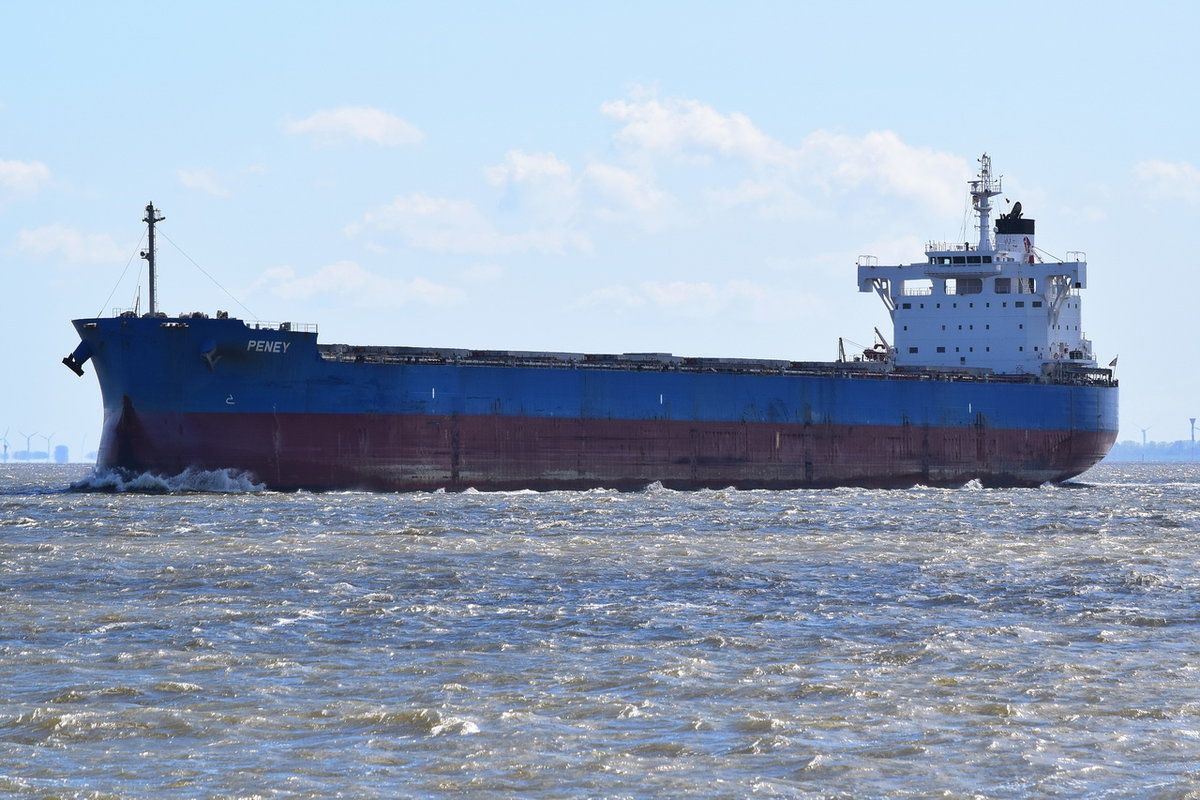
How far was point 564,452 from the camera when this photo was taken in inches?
1580

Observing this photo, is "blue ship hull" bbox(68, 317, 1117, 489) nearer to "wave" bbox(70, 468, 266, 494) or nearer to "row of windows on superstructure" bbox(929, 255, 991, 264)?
"wave" bbox(70, 468, 266, 494)

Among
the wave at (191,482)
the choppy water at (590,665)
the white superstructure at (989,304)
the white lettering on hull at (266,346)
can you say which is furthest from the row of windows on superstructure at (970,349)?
the choppy water at (590,665)

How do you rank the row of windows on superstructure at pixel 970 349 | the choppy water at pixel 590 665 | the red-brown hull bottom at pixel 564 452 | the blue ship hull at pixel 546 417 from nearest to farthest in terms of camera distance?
the choppy water at pixel 590 665 < the blue ship hull at pixel 546 417 < the red-brown hull bottom at pixel 564 452 < the row of windows on superstructure at pixel 970 349

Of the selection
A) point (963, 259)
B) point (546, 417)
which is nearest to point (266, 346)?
point (546, 417)

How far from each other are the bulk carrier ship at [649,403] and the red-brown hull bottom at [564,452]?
2.2 inches

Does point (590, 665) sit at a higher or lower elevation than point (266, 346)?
lower

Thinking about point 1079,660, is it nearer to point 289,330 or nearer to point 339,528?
point 339,528

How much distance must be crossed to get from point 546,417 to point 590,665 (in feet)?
86.9

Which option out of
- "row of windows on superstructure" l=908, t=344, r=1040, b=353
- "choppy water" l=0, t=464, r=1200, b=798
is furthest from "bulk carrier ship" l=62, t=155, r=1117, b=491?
"choppy water" l=0, t=464, r=1200, b=798

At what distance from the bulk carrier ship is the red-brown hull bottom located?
0.06 m

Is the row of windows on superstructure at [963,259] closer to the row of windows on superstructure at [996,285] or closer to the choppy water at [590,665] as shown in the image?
the row of windows on superstructure at [996,285]

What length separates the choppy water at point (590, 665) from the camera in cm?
1000

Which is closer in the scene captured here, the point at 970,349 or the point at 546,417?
the point at 546,417

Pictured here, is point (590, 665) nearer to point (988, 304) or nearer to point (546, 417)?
point (546, 417)
